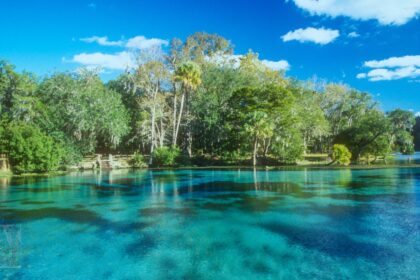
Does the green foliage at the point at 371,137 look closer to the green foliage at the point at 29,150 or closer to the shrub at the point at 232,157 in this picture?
the shrub at the point at 232,157

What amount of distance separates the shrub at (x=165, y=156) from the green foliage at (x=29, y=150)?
454 inches

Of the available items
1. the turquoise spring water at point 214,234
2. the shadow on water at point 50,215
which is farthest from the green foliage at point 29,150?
the shadow on water at point 50,215

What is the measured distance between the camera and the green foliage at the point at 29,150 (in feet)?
112

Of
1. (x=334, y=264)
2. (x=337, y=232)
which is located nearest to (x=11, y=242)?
(x=334, y=264)

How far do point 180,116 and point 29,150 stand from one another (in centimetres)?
1789

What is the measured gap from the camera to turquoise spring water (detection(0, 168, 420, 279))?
31.6 ft

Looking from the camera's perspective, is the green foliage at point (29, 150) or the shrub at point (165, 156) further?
the shrub at point (165, 156)

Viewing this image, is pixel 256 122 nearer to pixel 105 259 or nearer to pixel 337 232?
pixel 337 232

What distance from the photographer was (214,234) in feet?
43.1

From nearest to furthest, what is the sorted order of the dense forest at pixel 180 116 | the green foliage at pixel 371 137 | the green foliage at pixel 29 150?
the green foliage at pixel 29 150, the dense forest at pixel 180 116, the green foliage at pixel 371 137

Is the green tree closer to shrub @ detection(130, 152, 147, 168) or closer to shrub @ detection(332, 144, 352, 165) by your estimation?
shrub @ detection(130, 152, 147, 168)

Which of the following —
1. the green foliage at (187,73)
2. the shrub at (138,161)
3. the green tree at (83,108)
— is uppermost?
the green foliage at (187,73)

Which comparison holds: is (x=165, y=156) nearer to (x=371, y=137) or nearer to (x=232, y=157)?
(x=232, y=157)

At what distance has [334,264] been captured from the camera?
9688 mm
